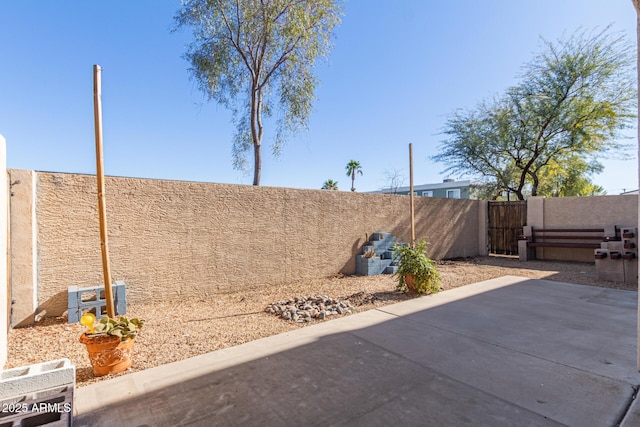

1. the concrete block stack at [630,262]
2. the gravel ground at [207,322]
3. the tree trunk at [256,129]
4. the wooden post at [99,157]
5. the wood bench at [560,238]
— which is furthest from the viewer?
the tree trunk at [256,129]

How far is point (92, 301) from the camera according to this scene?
13.9ft

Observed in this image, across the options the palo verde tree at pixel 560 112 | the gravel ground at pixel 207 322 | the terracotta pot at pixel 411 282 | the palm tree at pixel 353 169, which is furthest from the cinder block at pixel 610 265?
the palm tree at pixel 353 169

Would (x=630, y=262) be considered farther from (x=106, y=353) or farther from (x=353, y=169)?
(x=353, y=169)

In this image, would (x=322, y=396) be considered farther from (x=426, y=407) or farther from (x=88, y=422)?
(x=88, y=422)

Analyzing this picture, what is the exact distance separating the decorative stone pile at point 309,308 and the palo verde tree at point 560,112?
11086 millimetres

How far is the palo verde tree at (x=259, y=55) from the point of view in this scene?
9.00 metres

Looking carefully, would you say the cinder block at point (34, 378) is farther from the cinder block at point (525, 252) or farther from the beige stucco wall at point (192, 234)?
the cinder block at point (525, 252)

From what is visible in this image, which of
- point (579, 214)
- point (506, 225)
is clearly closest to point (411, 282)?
point (579, 214)

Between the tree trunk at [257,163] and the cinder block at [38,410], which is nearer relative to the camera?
the cinder block at [38,410]

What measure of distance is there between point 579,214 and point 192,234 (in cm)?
1028

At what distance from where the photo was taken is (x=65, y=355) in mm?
3117

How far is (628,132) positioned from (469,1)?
25.4 ft

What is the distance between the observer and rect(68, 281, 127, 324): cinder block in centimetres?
396

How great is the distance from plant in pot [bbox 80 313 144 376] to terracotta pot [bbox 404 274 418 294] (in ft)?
13.8
